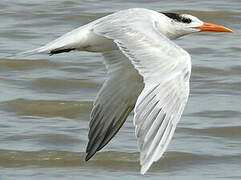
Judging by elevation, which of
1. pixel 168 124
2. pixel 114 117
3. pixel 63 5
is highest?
pixel 168 124

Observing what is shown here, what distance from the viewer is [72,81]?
11141 mm

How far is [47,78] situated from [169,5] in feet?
9.20

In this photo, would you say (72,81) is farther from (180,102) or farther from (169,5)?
(180,102)

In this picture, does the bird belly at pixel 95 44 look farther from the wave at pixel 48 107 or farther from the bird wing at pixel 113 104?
the wave at pixel 48 107

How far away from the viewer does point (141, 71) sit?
6.93 meters

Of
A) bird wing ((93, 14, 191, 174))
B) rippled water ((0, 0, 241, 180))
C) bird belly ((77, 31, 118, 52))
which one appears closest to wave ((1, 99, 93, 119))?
rippled water ((0, 0, 241, 180))

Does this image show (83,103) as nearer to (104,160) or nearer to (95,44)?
(104,160)

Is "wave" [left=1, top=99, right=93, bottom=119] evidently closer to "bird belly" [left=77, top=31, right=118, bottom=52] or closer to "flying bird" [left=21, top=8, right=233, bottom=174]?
"flying bird" [left=21, top=8, right=233, bottom=174]

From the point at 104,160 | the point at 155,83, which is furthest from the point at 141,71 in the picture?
the point at 104,160

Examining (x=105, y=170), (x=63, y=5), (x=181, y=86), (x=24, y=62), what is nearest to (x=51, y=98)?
(x=24, y=62)

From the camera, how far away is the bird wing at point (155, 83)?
21.0 ft

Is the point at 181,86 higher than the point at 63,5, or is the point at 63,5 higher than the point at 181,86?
the point at 181,86

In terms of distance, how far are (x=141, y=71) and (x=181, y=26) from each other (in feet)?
6.23

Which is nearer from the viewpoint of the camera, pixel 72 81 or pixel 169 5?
pixel 72 81
